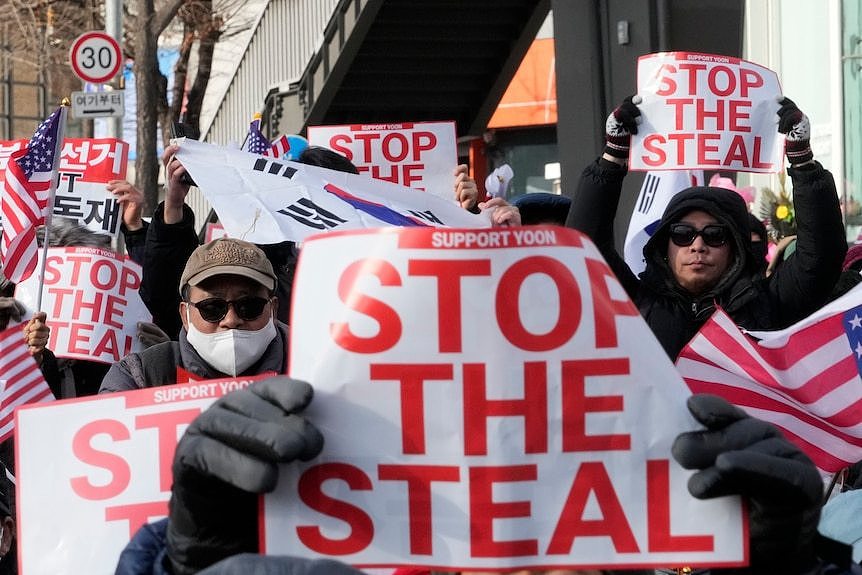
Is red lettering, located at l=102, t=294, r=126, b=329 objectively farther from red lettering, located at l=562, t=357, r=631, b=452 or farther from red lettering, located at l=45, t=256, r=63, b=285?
red lettering, located at l=562, t=357, r=631, b=452

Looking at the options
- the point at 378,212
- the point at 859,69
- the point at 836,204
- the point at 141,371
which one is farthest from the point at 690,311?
the point at 859,69

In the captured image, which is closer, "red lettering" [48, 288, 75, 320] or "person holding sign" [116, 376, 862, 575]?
"person holding sign" [116, 376, 862, 575]

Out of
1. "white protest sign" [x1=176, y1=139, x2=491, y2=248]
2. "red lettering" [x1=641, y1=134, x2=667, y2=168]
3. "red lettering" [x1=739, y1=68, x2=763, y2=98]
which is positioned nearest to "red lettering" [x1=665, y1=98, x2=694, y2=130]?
"red lettering" [x1=641, y1=134, x2=667, y2=168]

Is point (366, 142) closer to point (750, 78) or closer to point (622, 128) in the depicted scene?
point (750, 78)

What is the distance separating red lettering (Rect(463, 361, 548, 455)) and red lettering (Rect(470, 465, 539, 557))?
0.05m

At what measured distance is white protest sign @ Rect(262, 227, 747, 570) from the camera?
2.53 metres

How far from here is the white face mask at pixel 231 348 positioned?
426 cm

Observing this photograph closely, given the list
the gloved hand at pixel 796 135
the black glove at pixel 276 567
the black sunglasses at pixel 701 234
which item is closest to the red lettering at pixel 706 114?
the gloved hand at pixel 796 135

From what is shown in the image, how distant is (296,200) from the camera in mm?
5367

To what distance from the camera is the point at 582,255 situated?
102 inches

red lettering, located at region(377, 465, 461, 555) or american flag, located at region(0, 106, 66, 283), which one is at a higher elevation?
american flag, located at region(0, 106, 66, 283)

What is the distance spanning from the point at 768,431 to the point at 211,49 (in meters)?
20.2

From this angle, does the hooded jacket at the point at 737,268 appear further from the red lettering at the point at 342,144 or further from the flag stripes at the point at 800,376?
the red lettering at the point at 342,144

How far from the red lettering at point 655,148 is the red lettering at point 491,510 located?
3.41m
